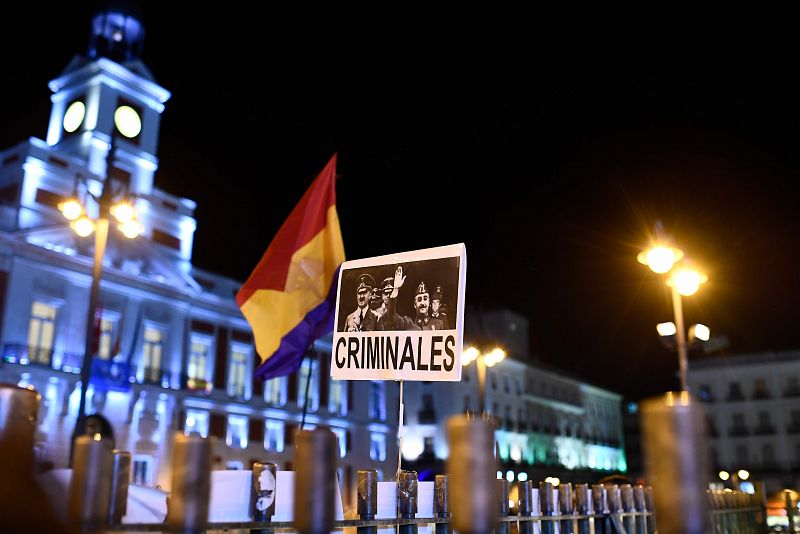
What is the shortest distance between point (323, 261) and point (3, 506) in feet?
21.3

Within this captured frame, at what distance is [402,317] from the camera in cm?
493

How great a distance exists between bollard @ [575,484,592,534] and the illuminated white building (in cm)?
4111

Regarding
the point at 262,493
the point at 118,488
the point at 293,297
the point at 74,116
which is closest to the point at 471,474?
the point at 118,488

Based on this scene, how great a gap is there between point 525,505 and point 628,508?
155 cm

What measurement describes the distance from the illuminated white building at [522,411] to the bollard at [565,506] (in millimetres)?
41315

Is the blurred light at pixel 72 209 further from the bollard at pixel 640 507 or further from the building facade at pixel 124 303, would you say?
the building facade at pixel 124 303

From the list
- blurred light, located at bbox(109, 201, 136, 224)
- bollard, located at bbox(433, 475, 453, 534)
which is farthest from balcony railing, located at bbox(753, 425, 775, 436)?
bollard, located at bbox(433, 475, 453, 534)

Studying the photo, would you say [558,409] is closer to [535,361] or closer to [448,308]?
[535,361]

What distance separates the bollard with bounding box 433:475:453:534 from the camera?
4008mm

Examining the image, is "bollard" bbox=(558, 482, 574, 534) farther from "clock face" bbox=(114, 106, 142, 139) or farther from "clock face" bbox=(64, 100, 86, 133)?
"clock face" bbox=(64, 100, 86, 133)

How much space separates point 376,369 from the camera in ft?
16.3

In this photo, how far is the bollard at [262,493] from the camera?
3.03 m

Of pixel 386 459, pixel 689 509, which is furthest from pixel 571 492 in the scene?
pixel 386 459

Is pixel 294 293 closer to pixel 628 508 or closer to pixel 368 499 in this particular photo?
pixel 628 508
